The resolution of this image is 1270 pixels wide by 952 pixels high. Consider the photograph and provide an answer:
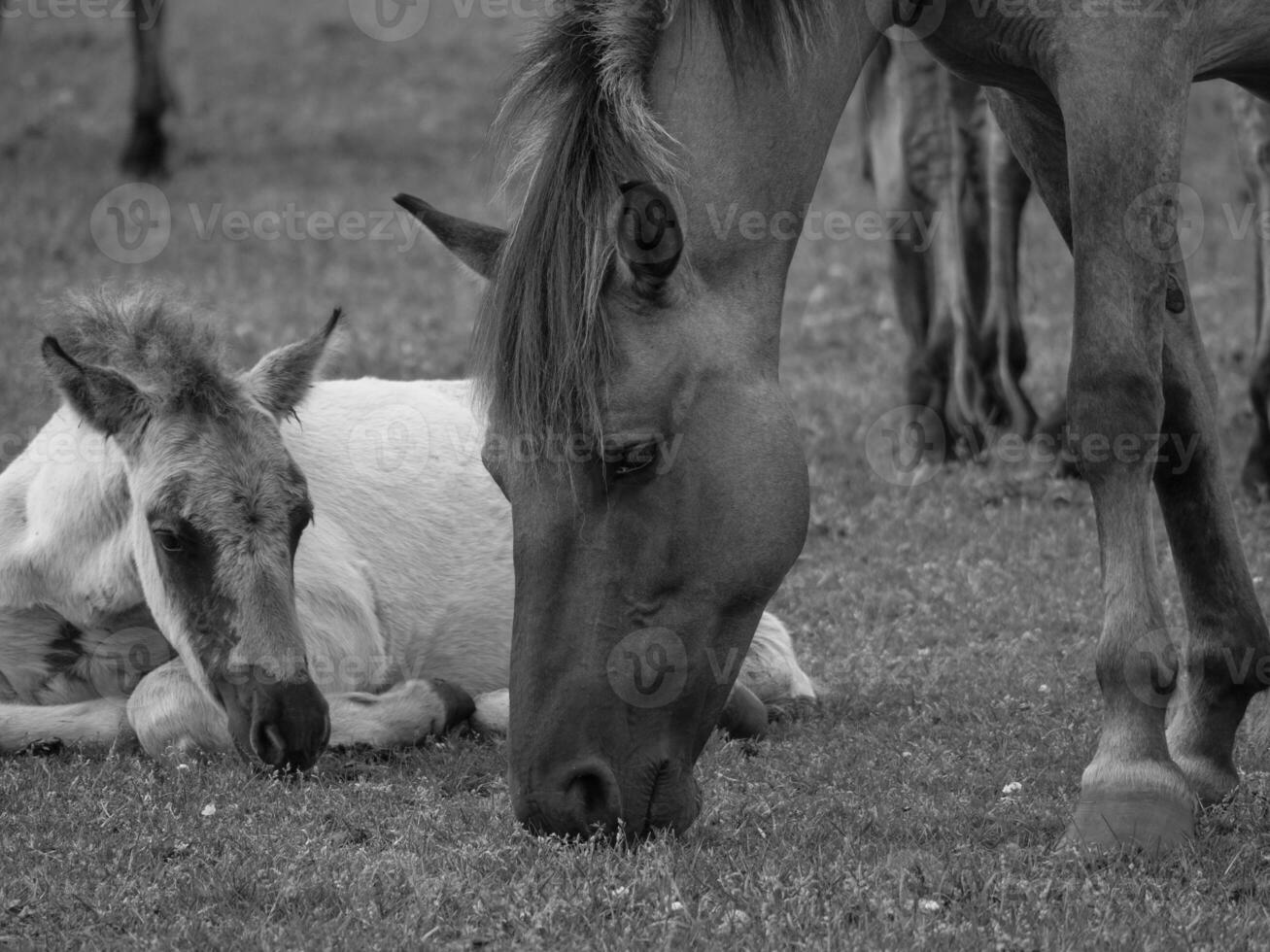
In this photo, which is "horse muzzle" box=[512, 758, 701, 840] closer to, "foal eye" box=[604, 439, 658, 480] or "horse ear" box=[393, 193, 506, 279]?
"foal eye" box=[604, 439, 658, 480]

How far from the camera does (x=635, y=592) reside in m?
3.76

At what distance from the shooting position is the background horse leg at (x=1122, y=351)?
13.0 feet

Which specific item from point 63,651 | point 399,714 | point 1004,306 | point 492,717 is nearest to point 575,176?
point 399,714

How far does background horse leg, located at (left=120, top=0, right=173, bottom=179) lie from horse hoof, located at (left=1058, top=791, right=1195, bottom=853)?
1764 cm

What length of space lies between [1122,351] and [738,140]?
1.13 meters

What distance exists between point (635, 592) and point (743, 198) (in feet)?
3.35

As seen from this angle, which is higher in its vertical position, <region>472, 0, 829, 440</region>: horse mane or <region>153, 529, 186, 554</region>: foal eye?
<region>472, 0, 829, 440</region>: horse mane

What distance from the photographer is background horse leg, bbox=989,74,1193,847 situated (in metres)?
3.97

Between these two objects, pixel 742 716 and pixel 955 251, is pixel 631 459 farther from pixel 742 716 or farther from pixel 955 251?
pixel 955 251

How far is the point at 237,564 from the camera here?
505cm

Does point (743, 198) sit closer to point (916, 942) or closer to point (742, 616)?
point (742, 616)

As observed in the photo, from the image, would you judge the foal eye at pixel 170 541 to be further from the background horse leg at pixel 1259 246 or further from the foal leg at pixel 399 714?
the background horse leg at pixel 1259 246

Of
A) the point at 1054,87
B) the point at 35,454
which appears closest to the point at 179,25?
the point at 35,454

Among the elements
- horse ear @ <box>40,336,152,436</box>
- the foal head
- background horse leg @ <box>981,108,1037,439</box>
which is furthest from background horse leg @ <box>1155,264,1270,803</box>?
background horse leg @ <box>981,108,1037,439</box>
